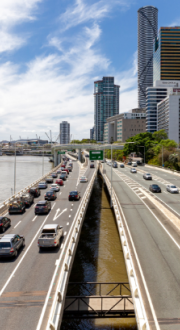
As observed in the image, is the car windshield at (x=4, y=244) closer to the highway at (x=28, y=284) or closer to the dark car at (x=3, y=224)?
the highway at (x=28, y=284)

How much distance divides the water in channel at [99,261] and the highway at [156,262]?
9.82 feet

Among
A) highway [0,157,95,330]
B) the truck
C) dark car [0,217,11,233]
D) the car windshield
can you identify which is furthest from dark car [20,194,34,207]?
the car windshield

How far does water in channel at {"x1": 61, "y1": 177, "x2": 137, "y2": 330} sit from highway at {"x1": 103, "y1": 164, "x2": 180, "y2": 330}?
2.99 m

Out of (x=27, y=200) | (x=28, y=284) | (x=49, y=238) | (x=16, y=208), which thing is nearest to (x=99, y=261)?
(x=49, y=238)

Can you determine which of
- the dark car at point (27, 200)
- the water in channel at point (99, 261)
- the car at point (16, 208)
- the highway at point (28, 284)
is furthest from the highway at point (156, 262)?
the dark car at point (27, 200)

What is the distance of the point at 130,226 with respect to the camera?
30281mm

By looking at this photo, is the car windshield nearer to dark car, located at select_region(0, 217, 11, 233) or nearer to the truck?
the truck

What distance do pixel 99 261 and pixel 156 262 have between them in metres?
8.71

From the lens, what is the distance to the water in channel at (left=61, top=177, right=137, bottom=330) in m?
17.8

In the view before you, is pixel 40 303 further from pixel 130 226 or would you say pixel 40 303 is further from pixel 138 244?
pixel 130 226

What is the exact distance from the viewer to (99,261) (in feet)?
91.6

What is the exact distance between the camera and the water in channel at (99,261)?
1780 centimetres

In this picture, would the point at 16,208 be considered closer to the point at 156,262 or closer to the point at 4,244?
the point at 4,244

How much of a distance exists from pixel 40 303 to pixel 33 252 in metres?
7.74
